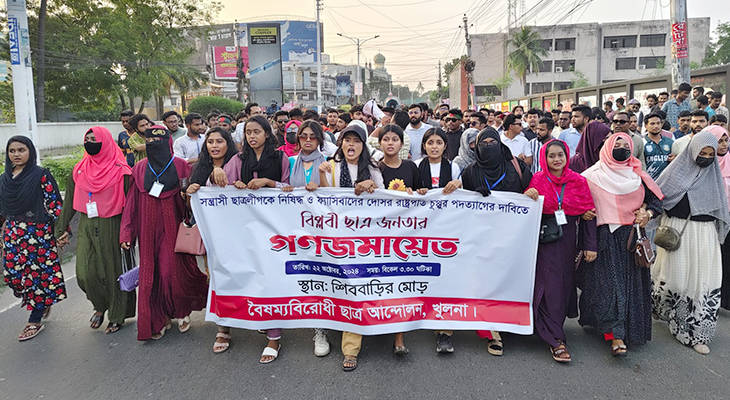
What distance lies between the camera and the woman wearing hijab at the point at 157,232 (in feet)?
13.2

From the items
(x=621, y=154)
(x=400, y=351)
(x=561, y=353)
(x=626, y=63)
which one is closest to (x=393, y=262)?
(x=400, y=351)

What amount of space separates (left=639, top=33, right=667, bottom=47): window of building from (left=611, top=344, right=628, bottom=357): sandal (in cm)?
5371

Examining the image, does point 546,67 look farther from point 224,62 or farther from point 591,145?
point 591,145

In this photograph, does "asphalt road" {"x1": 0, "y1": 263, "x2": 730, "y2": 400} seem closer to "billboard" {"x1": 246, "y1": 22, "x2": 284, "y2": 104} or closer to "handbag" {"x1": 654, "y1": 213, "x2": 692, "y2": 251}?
"handbag" {"x1": 654, "y1": 213, "x2": 692, "y2": 251}

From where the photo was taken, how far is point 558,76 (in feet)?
163

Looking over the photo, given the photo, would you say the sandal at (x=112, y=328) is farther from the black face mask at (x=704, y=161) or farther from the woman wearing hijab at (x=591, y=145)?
the black face mask at (x=704, y=161)

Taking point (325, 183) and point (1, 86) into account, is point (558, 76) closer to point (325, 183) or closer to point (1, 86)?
point (1, 86)

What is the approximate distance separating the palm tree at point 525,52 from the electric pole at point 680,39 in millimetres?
40543

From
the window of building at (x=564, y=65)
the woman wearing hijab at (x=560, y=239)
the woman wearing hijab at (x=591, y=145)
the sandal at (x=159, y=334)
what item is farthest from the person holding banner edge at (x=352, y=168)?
the window of building at (x=564, y=65)

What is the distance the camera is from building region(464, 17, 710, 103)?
48250mm

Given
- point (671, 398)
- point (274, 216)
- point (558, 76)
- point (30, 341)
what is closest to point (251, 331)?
point (274, 216)

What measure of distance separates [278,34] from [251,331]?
38.6m

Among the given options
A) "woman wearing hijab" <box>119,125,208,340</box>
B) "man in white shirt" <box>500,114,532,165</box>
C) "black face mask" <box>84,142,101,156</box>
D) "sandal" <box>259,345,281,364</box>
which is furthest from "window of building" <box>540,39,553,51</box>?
"sandal" <box>259,345,281,364</box>

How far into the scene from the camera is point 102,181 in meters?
4.12
